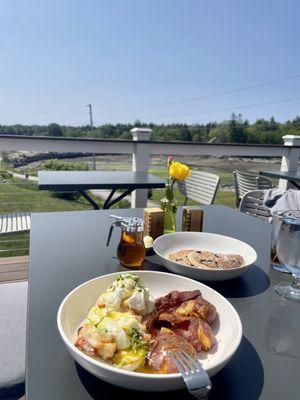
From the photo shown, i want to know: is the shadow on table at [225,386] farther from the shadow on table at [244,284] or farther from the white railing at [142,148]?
the white railing at [142,148]

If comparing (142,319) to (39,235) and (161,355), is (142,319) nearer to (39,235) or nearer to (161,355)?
(161,355)

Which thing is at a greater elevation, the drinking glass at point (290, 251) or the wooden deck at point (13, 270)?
the drinking glass at point (290, 251)

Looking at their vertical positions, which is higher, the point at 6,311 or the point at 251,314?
the point at 251,314

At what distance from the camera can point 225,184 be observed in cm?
435

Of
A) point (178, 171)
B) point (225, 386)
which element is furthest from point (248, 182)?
point (225, 386)

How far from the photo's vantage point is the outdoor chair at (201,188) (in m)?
2.76

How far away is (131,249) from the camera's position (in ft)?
3.00

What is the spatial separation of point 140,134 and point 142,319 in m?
3.07

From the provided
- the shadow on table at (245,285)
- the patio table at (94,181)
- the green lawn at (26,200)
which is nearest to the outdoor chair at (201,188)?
the green lawn at (26,200)

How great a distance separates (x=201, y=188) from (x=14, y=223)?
1711mm

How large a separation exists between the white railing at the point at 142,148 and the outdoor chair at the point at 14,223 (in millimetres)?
666

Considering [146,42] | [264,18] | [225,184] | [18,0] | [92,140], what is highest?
[146,42]

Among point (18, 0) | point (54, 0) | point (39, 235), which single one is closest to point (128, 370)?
point (39, 235)

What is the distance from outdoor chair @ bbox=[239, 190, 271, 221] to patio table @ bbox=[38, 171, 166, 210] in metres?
0.91
